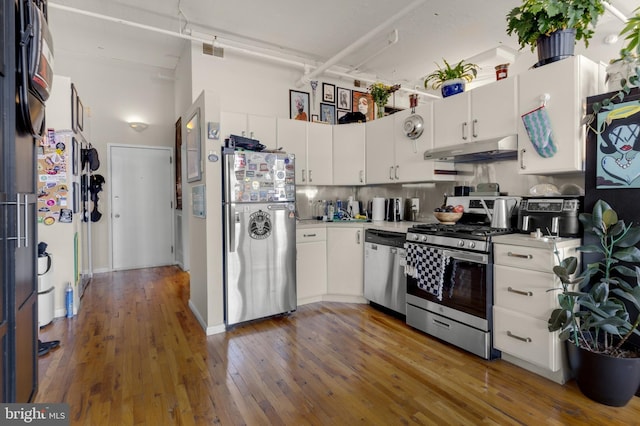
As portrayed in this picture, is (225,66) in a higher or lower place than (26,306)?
higher

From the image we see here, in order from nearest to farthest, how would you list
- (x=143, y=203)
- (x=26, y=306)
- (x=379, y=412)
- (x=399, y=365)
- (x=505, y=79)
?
(x=26, y=306) → (x=379, y=412) → (x=399, y=365) → (x=505, y=79) → (x=143, y=203)

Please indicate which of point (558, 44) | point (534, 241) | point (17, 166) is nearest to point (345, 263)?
point (534, 241)

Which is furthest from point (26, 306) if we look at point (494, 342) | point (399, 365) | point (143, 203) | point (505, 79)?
point (143, 203)

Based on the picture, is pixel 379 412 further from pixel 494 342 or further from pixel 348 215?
pixel 348 215

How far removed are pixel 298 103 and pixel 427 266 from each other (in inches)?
121

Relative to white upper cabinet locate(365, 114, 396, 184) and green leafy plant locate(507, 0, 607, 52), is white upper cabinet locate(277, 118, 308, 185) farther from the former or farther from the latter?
green leafy plant locate(507, 0, 607, 52)

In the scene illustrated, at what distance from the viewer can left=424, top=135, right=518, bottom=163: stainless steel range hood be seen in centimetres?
261

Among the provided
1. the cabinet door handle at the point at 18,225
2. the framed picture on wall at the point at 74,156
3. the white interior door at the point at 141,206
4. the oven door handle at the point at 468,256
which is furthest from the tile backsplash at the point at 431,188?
the cabinet door handle at the point at 18,225

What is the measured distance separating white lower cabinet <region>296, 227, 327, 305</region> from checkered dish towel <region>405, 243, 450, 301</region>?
1.07 metres

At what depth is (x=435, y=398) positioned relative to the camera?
1.99m

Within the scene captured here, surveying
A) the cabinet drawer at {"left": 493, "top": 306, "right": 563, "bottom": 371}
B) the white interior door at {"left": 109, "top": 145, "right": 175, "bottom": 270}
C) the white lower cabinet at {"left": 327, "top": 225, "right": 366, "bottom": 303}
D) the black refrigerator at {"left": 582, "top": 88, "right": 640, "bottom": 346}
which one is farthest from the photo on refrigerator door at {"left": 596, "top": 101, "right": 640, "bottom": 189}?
the white interior door at {"left": 109, "top": 145, "right": 175, "bottom": 270}

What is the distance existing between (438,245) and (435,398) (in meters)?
1.16

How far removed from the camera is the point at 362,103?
17.6 feet

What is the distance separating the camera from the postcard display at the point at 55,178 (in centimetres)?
329
